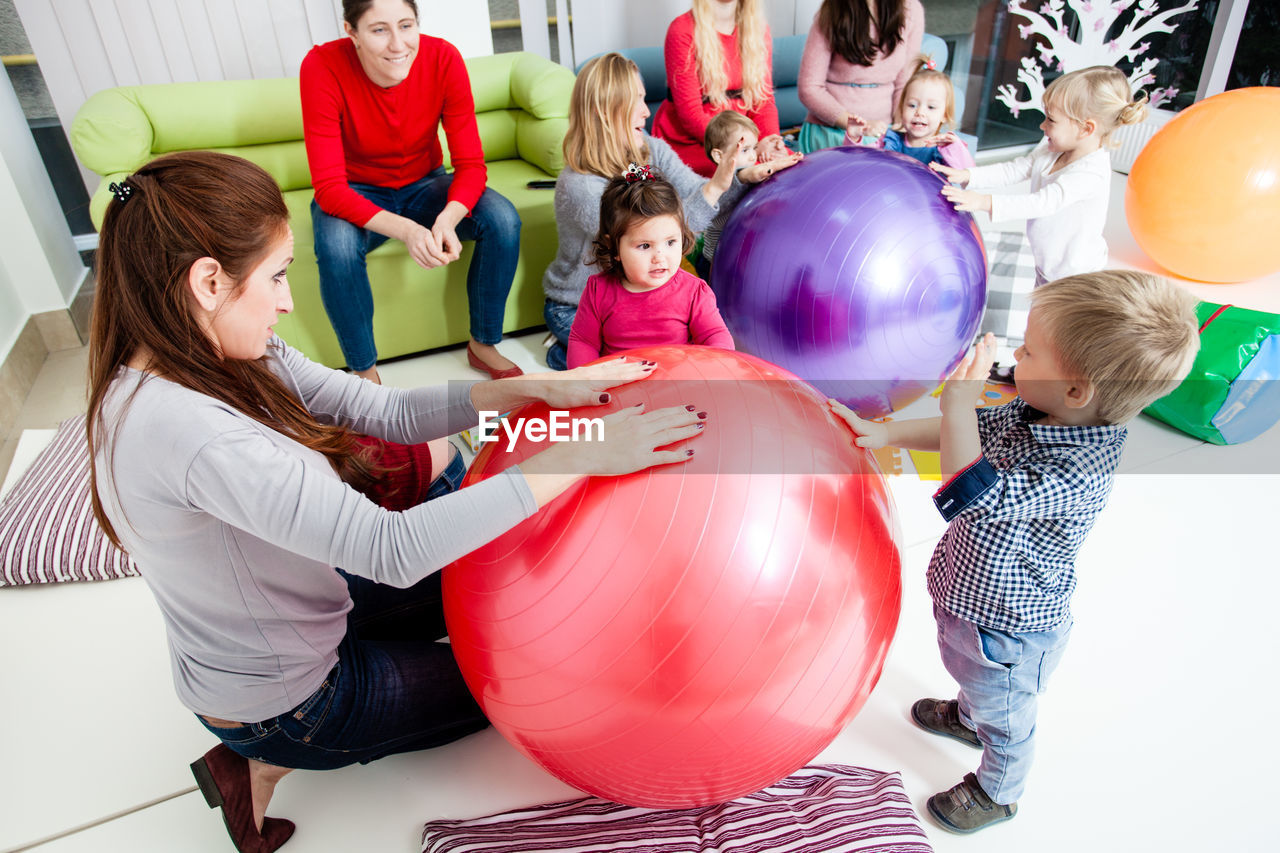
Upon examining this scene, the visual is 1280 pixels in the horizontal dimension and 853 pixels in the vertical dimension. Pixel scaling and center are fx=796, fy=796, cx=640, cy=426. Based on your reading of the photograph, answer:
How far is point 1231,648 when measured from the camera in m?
1.83

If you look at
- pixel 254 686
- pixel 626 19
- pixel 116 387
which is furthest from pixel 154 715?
pixel 626 19

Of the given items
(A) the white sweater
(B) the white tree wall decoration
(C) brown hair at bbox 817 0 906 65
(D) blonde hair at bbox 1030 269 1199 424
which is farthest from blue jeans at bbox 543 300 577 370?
(B) the white tree wall decoration

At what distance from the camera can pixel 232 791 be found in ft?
4.54

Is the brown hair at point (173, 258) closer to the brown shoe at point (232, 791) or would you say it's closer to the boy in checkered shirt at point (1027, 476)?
the brown shoe at point (232, 791)

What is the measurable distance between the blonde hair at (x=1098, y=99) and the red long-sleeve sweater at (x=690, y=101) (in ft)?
4.18

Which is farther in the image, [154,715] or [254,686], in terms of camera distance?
[154,715]

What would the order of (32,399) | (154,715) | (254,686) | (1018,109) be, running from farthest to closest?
(1018,109) < (32,399) < (154,715) < (254,686)

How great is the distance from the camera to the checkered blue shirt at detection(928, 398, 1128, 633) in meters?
1.23

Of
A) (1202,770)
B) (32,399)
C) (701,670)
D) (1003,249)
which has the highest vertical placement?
(701,670)

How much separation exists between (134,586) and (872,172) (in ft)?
7.38

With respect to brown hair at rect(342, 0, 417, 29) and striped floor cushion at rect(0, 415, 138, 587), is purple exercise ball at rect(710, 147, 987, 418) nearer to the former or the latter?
brown hair at rect(342, 0, 417, 29)

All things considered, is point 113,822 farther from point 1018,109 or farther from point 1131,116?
point 1018,109

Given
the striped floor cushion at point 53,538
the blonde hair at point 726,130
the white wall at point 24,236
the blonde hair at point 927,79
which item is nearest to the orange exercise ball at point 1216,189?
the blonde hair at point 927,79

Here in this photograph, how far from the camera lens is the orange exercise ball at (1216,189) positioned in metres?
2.95
